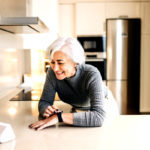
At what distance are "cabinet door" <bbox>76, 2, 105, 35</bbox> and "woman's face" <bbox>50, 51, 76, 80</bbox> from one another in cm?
270

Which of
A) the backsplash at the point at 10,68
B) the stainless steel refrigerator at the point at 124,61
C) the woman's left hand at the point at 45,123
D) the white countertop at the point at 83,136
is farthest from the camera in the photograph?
the stainless steel refrigerator at the point at 124,61

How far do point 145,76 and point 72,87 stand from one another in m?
2.93

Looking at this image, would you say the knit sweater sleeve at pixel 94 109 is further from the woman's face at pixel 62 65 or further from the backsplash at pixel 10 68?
the backsplash at pixel 10 68

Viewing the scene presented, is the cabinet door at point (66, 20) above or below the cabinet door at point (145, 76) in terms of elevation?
above

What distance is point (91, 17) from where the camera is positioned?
4055 millimetres

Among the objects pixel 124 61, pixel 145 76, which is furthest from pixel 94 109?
pixel 145 76

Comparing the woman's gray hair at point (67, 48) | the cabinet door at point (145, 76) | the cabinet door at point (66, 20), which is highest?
the cabinet door at point (66, 20)

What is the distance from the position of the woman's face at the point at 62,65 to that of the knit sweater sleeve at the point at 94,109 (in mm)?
128

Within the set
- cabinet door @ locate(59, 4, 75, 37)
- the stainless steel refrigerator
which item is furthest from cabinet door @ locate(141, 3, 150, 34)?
cabinet door @ locate(59, 4, 75, 37)

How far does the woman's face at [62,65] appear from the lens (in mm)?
1393

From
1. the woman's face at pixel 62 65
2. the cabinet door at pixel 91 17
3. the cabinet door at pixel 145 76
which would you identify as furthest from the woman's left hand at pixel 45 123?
the cabinet door at pixel 145 76

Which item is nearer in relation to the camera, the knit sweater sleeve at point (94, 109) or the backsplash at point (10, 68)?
the knit sweater sleeve at point (94, 109)

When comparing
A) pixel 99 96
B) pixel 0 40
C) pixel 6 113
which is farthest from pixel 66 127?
pixel 0 40

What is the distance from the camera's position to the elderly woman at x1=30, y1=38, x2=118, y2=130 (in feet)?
4.23
